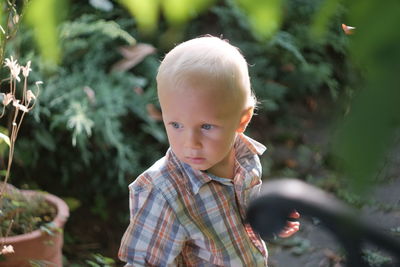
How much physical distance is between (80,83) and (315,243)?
4.93 ft

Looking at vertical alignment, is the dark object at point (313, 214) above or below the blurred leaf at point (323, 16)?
below

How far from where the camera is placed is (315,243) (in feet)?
10.6

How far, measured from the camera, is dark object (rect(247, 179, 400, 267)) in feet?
1.53

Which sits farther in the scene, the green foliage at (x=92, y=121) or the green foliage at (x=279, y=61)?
the green foliage at (x=279, y=61)

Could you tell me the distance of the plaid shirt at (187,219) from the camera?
1.77 meters

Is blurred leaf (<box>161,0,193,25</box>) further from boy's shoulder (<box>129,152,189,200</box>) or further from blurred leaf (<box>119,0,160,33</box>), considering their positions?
boy's shoulder (<box>129,152,189,200</box>)

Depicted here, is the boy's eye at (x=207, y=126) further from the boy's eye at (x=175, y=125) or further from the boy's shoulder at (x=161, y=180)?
the boy's shoulder at (x=161, y=180)

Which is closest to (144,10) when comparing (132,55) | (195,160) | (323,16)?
(323,16)

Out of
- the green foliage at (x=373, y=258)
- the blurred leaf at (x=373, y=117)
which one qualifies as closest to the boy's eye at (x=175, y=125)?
the green foliage at (x=373, y=258)

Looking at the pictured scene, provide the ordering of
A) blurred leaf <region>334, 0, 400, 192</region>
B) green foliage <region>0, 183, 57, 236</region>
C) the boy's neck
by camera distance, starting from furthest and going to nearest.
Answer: green foliage <region>0, 183, 57, 236</region>, the boy's neck, blurred leaf <region>334, 0, 400, 192</region>

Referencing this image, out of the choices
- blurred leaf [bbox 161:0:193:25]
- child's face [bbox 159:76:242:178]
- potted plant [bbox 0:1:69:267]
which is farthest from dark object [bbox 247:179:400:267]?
potted plant [bbox 0:1:69:267]

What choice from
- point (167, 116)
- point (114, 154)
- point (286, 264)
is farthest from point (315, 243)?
point (167, 116)

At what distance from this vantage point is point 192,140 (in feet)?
5.45

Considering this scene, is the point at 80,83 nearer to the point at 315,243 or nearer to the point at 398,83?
the point at 315,243
